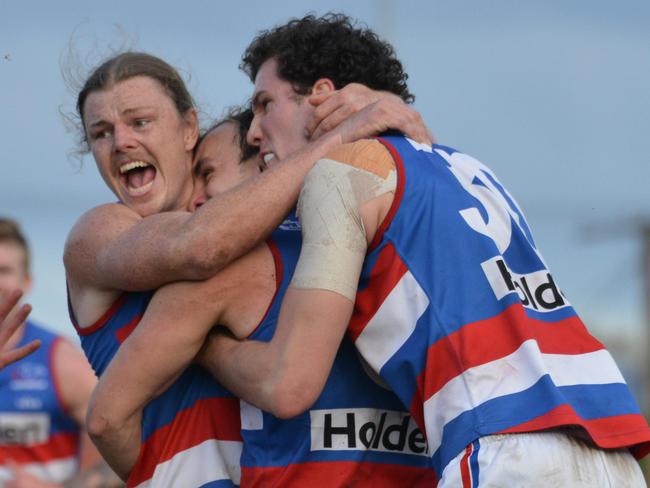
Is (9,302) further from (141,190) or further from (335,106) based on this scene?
(335,106)

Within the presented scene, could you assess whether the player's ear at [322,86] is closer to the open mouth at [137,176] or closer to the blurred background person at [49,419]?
the open mouth at [137,176]

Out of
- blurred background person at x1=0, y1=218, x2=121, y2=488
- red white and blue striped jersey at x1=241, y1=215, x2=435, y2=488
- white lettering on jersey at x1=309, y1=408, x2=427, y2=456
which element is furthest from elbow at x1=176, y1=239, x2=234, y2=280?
blurred background person at x1=0, y1=218, x2=121, y2=488

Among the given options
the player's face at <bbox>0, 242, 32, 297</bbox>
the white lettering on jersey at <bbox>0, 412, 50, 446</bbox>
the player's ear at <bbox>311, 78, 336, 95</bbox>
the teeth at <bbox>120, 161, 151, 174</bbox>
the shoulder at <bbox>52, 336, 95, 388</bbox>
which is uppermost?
the player's ear at <bbox>311, 78, 336, 95</bbox>

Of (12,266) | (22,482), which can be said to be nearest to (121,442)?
(22,482)

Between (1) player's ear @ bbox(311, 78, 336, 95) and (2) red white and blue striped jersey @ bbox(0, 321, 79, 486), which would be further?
(2) red white and blue striped jersey @ bbox(0, 321, 79, 486)

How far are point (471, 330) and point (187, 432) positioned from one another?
1.19 m

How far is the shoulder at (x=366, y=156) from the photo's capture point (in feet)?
12.4

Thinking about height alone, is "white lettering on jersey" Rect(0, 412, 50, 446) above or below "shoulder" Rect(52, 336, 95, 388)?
below

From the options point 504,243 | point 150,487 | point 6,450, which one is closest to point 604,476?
point 504,243

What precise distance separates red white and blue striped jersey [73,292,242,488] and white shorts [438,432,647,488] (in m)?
0.95

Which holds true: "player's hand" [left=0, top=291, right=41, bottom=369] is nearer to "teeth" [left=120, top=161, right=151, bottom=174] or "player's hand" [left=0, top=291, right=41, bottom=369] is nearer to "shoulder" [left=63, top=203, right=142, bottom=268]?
"shoulder" [left=63, top=203, right=142, bottom=268]

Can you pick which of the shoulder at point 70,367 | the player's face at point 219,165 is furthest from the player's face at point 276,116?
the shoulder at point 70,367

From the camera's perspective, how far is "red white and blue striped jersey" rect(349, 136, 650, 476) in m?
3.53

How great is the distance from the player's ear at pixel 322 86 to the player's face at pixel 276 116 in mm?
46
